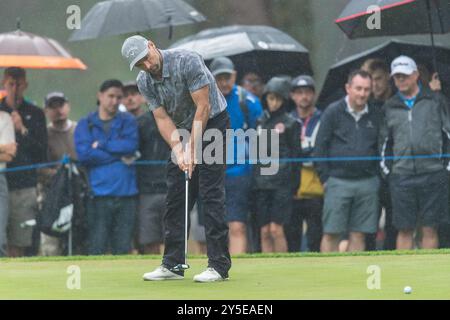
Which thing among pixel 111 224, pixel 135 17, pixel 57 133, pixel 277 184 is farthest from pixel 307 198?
pixel 57 133

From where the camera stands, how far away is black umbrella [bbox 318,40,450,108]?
14.2 metres

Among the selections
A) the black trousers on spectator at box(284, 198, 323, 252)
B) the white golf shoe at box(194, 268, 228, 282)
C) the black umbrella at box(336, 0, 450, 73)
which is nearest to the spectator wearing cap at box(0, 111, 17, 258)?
the black trousers on spectator at box(284, 198, 323, 252)

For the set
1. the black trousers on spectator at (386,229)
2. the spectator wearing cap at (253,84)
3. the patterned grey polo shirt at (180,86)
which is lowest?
the black trousers on spectator at (386,229)

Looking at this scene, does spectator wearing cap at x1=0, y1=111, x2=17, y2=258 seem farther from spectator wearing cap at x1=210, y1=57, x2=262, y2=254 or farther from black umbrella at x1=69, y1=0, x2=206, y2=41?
spectator wearing cap at x1=210, y1=57, x2=262, y2=254

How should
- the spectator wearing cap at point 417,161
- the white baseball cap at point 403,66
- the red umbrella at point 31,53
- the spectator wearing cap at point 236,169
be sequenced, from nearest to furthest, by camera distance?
the spectator wearing cap at point 417,161, the white baseball cap at point 403,66, the spectator wearing cap at point 236,169, the red umbrella at point 31,53

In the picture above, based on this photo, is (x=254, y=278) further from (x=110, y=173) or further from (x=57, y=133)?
(x=57, y=133)

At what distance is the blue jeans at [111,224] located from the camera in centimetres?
1390

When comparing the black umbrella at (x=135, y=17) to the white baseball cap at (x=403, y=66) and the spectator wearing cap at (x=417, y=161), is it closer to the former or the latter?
the white baseball cap at (x=403, y=66)

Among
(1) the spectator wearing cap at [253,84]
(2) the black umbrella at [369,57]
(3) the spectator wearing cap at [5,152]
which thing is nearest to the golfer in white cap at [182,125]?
(3) the spectator wearing cap at [5,152]

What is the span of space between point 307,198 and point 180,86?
206 inches

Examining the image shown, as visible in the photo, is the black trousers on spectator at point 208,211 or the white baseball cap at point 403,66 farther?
the white baseball cap at point 403,66

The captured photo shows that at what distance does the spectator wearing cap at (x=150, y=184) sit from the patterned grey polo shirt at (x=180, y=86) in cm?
485

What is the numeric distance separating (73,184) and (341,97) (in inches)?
127

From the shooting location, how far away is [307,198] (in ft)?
45.8
